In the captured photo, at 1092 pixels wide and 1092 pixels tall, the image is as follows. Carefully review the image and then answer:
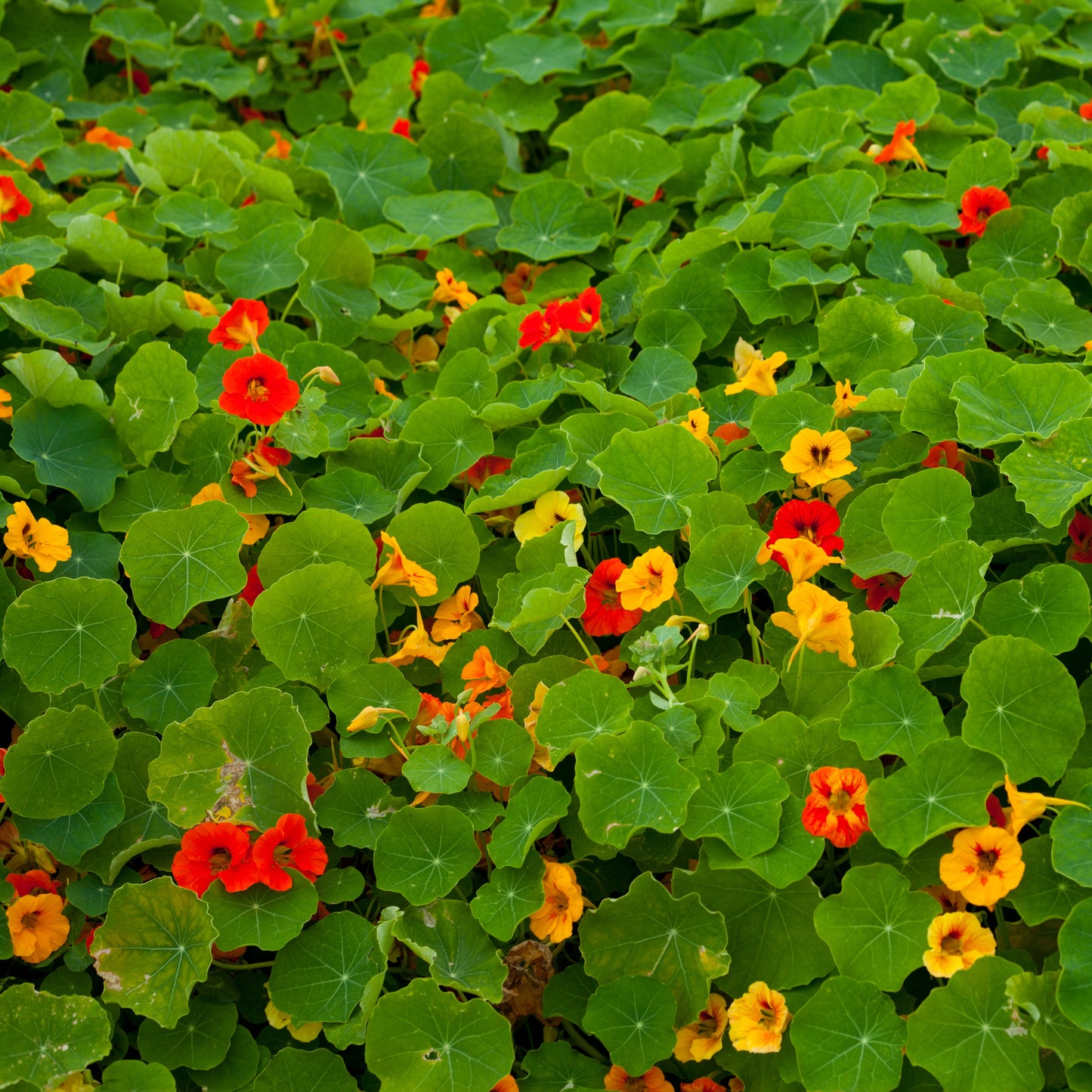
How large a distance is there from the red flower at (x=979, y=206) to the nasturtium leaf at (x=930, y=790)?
127cm

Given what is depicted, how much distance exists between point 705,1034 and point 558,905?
24 cm

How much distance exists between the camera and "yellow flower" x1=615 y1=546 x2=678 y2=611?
5.14 feet

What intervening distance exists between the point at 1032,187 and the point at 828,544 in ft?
3.66

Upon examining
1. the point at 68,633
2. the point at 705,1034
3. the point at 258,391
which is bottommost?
the point at 705,1034

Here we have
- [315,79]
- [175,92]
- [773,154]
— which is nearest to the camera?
[773,154]

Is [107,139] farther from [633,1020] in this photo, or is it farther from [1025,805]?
[1025,805]

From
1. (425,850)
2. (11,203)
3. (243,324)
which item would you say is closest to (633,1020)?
(425,850)

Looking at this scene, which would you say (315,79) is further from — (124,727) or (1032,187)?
(124,727)

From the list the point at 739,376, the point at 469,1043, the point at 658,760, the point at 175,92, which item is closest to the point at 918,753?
→ the point at 658,760

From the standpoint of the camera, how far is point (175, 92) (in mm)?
3297

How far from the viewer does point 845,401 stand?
1.81 metres

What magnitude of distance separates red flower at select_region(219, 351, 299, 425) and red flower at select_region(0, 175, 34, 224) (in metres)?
0.86

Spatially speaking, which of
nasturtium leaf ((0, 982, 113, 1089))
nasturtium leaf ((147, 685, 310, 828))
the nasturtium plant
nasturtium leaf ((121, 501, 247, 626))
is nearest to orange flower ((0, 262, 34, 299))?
the nasturtium plant

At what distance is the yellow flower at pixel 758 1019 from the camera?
1301 mm
